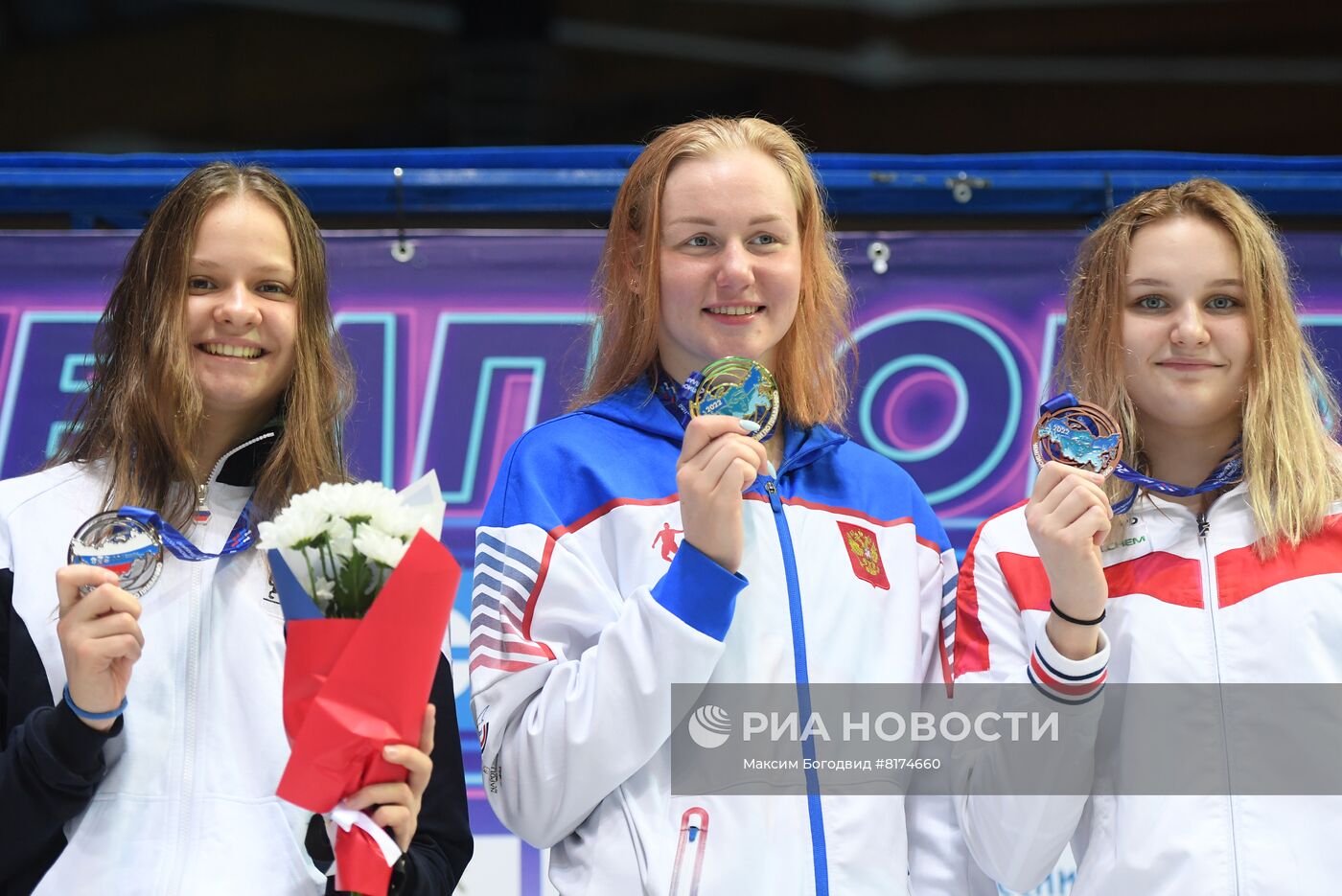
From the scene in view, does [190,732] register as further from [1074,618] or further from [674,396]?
[1074,618]

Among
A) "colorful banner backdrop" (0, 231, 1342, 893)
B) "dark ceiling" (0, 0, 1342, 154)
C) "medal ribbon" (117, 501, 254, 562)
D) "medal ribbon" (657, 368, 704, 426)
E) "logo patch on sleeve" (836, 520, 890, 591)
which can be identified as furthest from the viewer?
"dark ceiling" (0, 0, 1342, 154)

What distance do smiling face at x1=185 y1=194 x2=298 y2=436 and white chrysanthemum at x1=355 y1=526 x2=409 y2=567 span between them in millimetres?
742

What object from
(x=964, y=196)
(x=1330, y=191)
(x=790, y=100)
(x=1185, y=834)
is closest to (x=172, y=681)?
(x=1185, y=834)

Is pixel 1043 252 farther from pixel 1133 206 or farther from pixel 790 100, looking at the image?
pixel 790 100

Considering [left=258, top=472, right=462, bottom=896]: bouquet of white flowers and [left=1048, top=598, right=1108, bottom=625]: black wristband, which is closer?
[left=258, top=472, right=462, bottom=896]: bouquet of white flowers

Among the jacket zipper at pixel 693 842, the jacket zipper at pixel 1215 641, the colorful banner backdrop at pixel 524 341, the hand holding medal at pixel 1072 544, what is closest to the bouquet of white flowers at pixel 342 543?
the jacket zipper at pixel 693 842

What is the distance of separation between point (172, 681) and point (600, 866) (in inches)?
29.6

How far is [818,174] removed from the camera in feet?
10.8

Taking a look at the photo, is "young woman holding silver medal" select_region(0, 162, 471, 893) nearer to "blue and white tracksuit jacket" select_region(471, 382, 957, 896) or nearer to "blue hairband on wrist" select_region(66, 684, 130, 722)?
"blue hairband on wrist" select_region(66, 684, 130, 722)

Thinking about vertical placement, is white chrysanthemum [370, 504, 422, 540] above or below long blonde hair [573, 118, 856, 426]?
below

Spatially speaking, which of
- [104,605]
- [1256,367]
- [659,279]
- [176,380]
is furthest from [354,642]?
[1256,367]

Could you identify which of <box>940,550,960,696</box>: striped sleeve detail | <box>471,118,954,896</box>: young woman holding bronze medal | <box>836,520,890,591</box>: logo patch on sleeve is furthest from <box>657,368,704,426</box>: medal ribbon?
<box>940,550,960,696</box>: striped sleeve detail

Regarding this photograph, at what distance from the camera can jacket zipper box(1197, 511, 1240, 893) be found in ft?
7.46

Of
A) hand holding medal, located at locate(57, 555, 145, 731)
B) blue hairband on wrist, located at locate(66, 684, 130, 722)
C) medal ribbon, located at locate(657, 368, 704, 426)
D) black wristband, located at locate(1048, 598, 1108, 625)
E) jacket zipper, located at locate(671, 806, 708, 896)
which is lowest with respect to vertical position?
jacket zipper, located at locate(671, 806, 708, 896)
